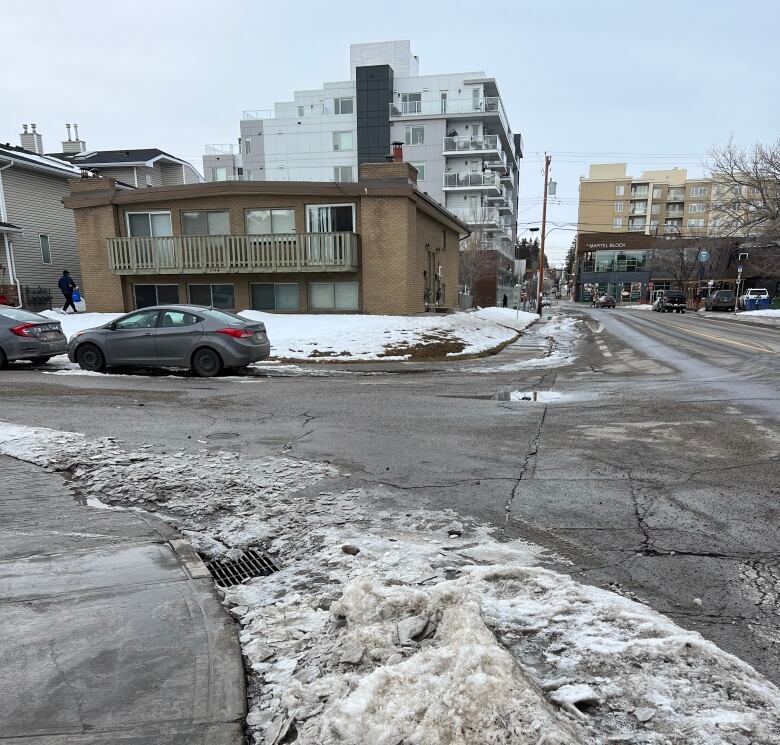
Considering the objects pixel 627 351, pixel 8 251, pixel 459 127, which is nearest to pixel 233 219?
pixel 8 251

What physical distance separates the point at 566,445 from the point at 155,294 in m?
20.8

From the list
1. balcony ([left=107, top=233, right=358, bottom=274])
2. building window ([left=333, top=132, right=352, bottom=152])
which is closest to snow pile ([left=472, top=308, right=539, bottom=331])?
balcony ([left=107, top=233, right=358, bottom=274])

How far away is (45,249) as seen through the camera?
29719 mm

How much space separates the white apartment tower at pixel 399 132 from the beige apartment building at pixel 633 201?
44.1 m

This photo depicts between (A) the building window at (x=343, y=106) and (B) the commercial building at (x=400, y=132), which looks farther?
(A) the building window at (x=343, y=106)

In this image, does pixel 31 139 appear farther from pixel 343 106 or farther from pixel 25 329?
pixel 25 329

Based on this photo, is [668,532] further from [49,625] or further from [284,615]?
[49,625]

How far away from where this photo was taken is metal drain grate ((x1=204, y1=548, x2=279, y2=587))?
352 centimetres

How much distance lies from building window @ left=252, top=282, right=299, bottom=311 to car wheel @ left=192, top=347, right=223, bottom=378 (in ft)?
33.5

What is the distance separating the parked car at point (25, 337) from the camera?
12.7 m

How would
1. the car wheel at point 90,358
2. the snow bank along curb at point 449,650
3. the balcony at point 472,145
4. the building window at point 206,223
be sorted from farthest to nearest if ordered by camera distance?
the balcony at point 472,145 < the building window at point 206,223 < the car wheel at point 90,358 < the snow bank along curb at point 449,650

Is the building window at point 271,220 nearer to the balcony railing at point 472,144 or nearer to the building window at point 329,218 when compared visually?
the building window at point 329,218

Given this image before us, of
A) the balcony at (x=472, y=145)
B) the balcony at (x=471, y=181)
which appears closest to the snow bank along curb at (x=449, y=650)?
the balcony at (x=471, y=181)

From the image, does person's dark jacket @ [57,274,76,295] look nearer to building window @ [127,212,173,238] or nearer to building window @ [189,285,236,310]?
building window @ [127,212,173,238]
